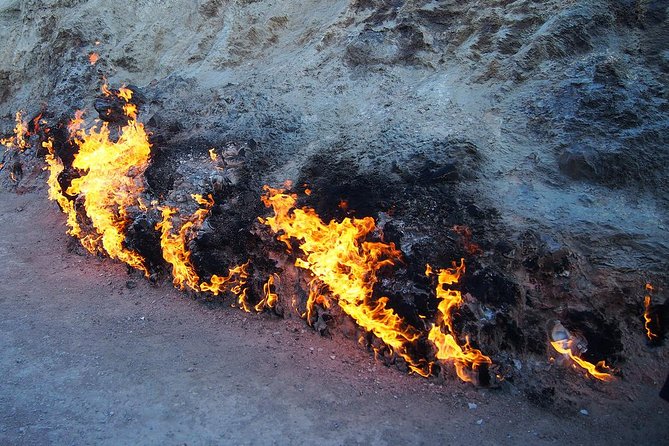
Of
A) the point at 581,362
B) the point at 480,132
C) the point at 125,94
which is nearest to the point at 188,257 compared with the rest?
the point at 125,94

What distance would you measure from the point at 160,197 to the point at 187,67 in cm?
299

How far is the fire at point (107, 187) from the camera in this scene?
7.04m

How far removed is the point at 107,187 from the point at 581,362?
6.48 m

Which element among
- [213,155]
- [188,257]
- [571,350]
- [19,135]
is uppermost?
[213,155]

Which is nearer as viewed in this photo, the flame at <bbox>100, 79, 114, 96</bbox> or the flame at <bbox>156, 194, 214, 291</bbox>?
the flame at <bbox>156, 194, 214, 291</bbox>

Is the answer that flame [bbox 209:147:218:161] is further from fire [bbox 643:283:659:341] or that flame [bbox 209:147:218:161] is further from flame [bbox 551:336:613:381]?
fire [bbox 643:283:659:341]

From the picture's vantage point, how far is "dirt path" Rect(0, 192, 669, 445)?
4.17 m

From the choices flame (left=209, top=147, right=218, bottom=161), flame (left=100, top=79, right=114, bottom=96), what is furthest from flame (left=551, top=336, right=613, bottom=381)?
flame (left=100, top=79, right=114, bottom=96)

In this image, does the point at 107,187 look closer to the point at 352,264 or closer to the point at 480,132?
the point at 352,264

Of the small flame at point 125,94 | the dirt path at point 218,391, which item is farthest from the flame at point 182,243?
the small flame at point 125,94

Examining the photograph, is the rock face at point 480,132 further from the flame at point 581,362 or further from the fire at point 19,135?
the fire at point 19,135

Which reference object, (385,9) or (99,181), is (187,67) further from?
(385,9)

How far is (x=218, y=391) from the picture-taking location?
470cm

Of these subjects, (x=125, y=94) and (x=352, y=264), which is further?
(x=125, y=94)
